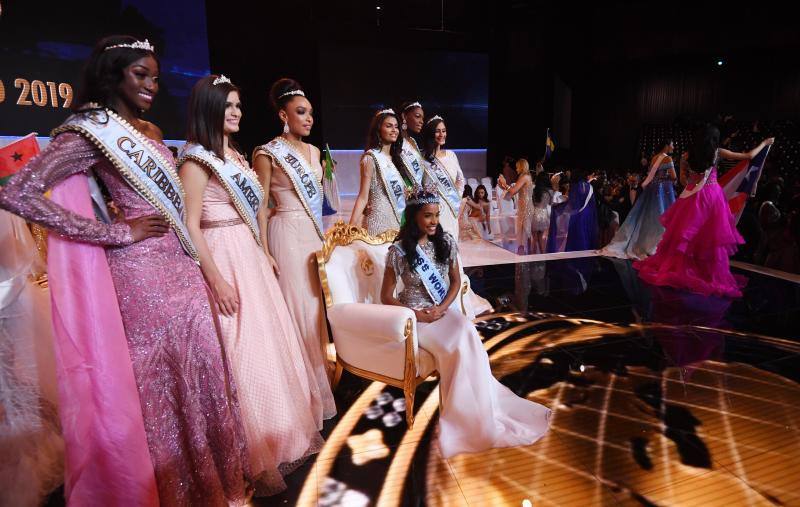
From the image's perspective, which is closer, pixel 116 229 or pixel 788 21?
pixel 116 229

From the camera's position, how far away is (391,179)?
3.00 m

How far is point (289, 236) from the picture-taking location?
7.30ft

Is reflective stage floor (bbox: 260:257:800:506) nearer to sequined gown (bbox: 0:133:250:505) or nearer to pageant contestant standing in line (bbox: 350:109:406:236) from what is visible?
sequined gown (bbox: 0:133:250:505)

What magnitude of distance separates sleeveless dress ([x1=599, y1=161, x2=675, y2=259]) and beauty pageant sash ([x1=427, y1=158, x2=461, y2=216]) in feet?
9.31

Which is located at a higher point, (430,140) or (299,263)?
(430,140)

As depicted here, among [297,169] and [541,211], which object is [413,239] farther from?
[541,211]

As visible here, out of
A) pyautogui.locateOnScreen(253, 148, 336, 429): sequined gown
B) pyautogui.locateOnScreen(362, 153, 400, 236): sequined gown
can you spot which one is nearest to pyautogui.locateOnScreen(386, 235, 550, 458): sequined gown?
pyautogui.locateOnScreen(253, 148, 336, 429): sequined gown

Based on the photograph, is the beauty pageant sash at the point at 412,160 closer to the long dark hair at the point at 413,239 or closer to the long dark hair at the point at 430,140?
the long dark hair at the point at 430,140

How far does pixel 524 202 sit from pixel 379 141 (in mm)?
3440

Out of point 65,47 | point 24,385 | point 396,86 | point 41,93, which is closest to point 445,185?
point 24,385

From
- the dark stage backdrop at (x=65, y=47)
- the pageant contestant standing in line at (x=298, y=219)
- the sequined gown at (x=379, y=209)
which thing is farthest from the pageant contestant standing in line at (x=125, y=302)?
the dark stage backdrop at (x=65, y=47)

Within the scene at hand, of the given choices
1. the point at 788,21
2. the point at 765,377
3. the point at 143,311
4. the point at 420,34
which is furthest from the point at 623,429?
the point at 420,34

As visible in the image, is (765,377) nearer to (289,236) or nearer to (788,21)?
(289,236)

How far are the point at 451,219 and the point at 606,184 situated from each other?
4.25m
